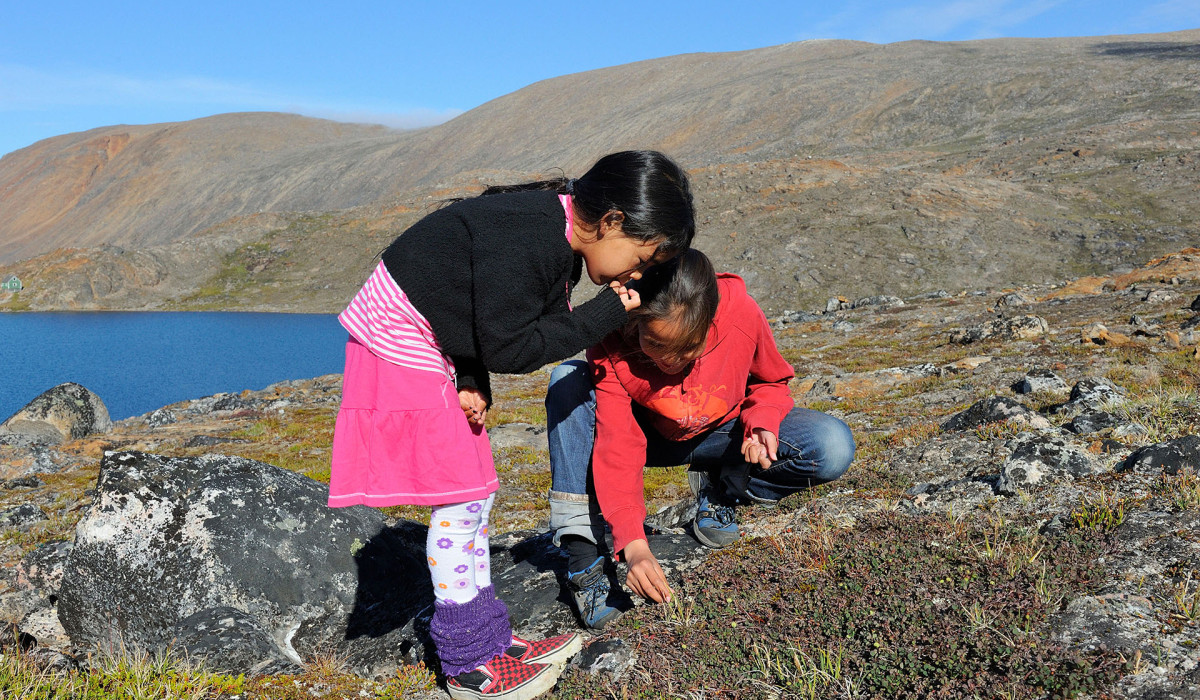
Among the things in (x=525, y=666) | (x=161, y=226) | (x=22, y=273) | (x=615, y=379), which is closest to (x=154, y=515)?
(x=525, y=666)

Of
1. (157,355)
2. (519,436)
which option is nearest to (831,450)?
(519,436)

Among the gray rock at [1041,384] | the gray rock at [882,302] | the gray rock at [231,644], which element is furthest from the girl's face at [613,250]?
the gray rock at [882,302]

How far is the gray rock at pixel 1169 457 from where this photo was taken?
446cm

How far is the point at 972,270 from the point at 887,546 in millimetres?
38393

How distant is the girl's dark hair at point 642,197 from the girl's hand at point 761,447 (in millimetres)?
1276

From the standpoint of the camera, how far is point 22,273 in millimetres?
71875

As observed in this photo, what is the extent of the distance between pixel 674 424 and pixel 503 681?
5.43ft

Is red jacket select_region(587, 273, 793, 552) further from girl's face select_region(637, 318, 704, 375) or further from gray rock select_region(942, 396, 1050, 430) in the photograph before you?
gray rock select_region(942, 396, 1050, 430)

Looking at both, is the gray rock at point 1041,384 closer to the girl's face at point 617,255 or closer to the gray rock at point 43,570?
the girl's face at point 617,255

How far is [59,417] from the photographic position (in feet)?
64.0

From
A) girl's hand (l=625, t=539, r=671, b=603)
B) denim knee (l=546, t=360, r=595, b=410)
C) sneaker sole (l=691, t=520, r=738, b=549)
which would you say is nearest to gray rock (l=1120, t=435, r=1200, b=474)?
sneaker sole (l=691, t=520, r=738, b=549)

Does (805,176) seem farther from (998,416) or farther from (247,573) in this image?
(247,573)

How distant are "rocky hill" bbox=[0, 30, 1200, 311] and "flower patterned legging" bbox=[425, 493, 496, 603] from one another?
3624cm

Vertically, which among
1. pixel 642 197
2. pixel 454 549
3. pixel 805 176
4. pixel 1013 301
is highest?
pixel 805 176
